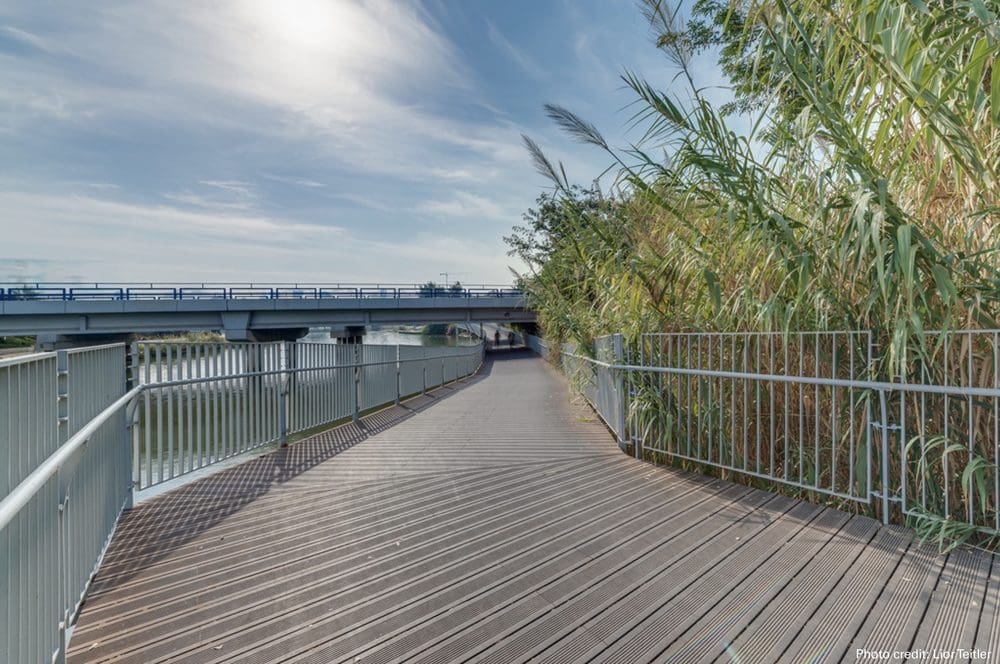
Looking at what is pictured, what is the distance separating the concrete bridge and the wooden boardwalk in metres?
17.1

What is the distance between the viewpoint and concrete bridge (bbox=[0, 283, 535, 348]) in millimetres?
24750

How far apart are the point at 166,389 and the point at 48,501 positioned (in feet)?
8.76

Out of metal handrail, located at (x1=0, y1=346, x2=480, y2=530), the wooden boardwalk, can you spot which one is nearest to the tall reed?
the wooden boardwalk

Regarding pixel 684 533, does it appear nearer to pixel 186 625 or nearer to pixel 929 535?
pixel 929 535

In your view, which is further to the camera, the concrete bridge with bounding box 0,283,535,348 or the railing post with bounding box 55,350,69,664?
the concrete bridge with bounding box 0,283,535,348

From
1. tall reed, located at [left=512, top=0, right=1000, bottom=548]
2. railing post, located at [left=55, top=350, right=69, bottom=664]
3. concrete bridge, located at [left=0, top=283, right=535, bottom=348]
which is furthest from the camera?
concrete bridge, located at [left=0, top=283, right=535, bottom=348]

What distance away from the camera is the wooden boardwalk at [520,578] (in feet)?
6.64

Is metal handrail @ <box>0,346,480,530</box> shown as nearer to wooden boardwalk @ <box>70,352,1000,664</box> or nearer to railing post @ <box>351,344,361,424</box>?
railing post @ <box>351,344,361,424</box>

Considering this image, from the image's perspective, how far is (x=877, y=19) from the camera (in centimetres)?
241

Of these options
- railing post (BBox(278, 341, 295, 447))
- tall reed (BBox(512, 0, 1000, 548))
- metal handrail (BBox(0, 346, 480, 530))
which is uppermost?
tall reed (BBox(512, 0, 1000, 548))

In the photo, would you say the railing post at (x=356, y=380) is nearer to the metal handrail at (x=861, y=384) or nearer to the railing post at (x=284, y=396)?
the railing post at (x=284, y=396)

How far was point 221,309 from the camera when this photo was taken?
91.8 ft

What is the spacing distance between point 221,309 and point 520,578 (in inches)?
1207

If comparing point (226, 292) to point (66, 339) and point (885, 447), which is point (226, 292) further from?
point (885, 447)
